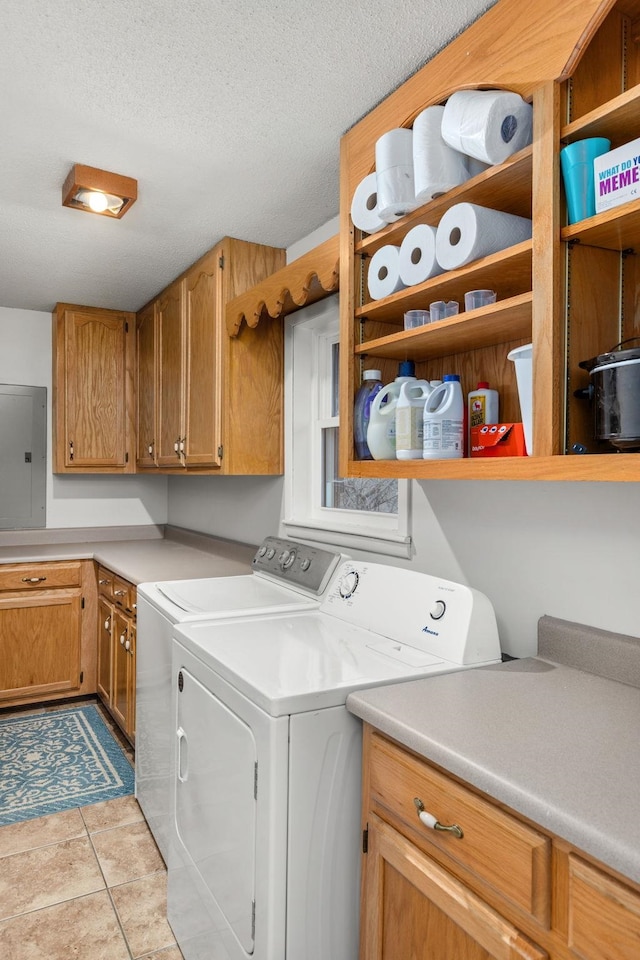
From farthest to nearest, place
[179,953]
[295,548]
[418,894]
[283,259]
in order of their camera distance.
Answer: [283,259] → [295,548] → [179,953] → [418,894]

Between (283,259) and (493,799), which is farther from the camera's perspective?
(283,259)

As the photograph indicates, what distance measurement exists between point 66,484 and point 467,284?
3311mm

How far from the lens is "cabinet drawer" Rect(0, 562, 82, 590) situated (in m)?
3.29

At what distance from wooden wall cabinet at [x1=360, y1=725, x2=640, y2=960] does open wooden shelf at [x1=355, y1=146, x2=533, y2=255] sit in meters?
1.12

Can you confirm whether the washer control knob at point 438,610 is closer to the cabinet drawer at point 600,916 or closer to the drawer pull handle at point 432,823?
the drawer pull handle at point 432,823

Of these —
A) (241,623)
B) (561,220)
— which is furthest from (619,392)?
(241,623)

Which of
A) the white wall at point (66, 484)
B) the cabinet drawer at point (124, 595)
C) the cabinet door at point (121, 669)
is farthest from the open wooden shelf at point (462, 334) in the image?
the white wall at point (66, 484)

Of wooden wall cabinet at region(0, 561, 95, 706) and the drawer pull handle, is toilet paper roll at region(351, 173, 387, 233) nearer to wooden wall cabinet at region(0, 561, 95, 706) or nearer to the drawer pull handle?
the drawer pull handle

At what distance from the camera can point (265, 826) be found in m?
1.28

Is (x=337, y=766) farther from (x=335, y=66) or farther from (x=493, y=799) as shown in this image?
(x=335, y=66)

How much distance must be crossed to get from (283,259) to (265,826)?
222 centimetres

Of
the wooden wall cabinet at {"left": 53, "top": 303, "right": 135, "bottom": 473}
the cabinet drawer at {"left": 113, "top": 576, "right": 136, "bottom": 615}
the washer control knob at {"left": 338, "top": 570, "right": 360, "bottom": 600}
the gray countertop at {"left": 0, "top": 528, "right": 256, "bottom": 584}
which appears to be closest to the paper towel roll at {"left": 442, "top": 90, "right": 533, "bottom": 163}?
the washer control knob at {"left": 338, "top": 570, "right": 360, "bottom": 600}

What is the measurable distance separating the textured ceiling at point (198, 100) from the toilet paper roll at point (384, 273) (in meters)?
0.41

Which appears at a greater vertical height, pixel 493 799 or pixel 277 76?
pixel 277 76
